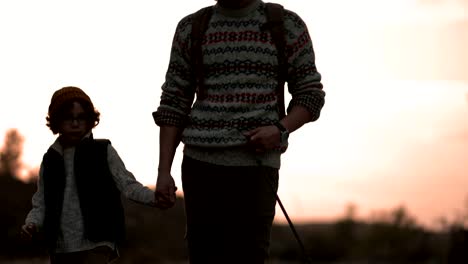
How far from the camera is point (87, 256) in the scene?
5.65m

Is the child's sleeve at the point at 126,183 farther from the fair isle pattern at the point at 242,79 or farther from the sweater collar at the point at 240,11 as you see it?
the sweater collar at the point at 240,11

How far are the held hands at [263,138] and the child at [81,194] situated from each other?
92cm

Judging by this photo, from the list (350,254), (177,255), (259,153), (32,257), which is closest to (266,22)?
(259,153)

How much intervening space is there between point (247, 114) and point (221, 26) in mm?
462

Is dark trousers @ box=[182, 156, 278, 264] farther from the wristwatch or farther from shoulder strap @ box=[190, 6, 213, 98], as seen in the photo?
shoulder strap @ box=[190, 6, 213, 98]

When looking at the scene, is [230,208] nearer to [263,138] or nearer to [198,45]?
[263,138]

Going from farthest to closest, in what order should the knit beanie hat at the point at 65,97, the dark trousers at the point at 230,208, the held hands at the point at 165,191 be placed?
the knit beanie hat at the point at 65,97, the held hands at the point at 165,191, the dark trousers at the point at 230,208

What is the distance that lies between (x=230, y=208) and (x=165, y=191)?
14.0 inches

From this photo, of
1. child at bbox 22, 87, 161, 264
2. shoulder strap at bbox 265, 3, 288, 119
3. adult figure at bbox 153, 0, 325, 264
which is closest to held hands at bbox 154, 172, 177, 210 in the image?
adult figure at bbox 153, 0, 325, 264

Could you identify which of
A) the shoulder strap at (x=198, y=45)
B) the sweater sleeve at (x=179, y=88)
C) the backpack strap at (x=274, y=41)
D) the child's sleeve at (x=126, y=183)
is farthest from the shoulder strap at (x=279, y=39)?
the child's sleeve at (x=126, y=183)

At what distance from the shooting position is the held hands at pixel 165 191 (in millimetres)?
5246

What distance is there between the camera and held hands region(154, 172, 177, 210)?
207 inches

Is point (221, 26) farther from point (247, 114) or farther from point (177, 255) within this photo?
point (177, 255)

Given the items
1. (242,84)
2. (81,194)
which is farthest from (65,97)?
(242,84)
